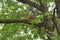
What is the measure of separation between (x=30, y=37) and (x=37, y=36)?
719 mm

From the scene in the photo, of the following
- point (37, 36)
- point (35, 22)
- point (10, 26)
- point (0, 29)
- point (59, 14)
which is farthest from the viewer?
point (10, 26)

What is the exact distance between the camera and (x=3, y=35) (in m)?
5.73

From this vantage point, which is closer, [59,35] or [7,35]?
[59,35]

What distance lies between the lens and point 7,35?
5.73m

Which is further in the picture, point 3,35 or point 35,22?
point 3,35

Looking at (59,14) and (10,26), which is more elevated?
(59,14)

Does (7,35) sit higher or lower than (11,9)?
lower

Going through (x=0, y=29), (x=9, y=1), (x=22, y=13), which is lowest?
(x=0, y=29)

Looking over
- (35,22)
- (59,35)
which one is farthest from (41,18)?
(59,35)

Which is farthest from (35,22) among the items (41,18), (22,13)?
(22,13)

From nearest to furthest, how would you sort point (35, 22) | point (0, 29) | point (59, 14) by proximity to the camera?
→ point (59, 14), point (35, 22), point (0, 29)

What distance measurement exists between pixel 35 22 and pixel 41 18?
23 cm

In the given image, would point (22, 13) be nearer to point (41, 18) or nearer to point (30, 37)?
point (30, 37)

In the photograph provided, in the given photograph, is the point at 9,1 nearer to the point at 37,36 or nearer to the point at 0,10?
the point at 0,10
